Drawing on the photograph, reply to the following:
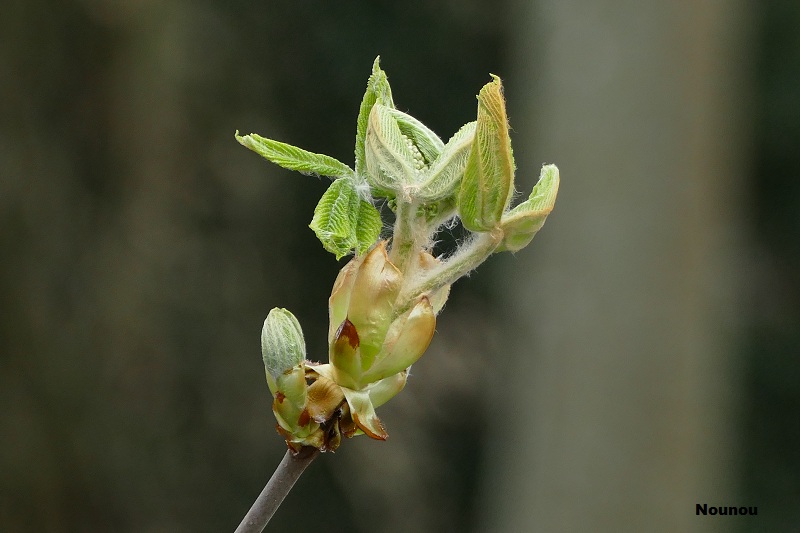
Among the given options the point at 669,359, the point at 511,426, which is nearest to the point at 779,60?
the point at 669,359

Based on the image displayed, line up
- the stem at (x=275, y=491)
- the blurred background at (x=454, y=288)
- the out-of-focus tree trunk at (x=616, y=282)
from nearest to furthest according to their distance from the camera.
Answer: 1. the stem at (x=275, y=491)
2. the blurred background at (x=454, y=288)
3. the out-of-focus tree trunk at (x=616, y=282)

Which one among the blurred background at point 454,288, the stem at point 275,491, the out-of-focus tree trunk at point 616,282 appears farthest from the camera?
the out-of-focus tree trunk at point 616,282

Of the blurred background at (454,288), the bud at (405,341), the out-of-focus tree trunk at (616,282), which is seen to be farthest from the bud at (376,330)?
the out-of-focus tree trunk at (616,282)

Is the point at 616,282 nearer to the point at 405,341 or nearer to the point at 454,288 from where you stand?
the point at 454,288

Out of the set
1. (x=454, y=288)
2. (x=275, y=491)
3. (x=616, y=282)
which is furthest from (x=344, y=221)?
(x=616, y=282)

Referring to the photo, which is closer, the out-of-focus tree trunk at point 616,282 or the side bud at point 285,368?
the side bud at point 285,368

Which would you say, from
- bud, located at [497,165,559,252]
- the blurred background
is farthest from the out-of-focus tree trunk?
bud, located at [497,165,559,252]

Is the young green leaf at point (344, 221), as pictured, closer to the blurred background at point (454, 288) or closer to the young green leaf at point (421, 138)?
the young green leaf at point (421, 138)
